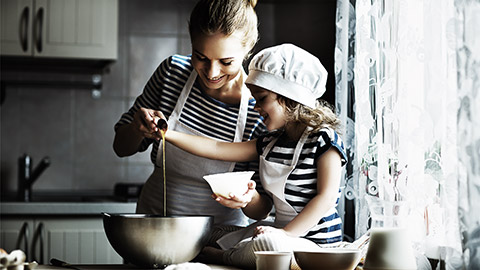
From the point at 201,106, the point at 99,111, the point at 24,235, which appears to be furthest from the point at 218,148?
the point at 99,111

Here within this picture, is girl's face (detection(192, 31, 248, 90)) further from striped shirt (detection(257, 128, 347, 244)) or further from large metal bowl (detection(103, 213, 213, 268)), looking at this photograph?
large metal bowl (detection(103, 213, 213, 268))

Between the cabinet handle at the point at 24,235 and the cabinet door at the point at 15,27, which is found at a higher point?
the cabinet door at the point at 15,27

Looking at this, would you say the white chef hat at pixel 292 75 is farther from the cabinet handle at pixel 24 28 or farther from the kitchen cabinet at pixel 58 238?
the cabinet handle at pixel 24 28

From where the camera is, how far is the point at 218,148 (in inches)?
65.4

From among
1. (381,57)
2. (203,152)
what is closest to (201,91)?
(203,152)

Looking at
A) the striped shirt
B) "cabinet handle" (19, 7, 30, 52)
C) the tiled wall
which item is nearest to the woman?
the striped shirt

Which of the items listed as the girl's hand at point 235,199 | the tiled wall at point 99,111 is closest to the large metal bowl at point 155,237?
the girl's hand at point 235,199

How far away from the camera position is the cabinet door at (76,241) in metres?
2.61

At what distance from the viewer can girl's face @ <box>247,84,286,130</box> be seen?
1529 millimetres

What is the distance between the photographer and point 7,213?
256 cm

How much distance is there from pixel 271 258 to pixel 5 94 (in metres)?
2.35

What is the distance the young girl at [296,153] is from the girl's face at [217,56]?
65 millimetres

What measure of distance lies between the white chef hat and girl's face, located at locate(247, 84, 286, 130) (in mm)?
24

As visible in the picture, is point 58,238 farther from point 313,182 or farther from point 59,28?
point 313,182
